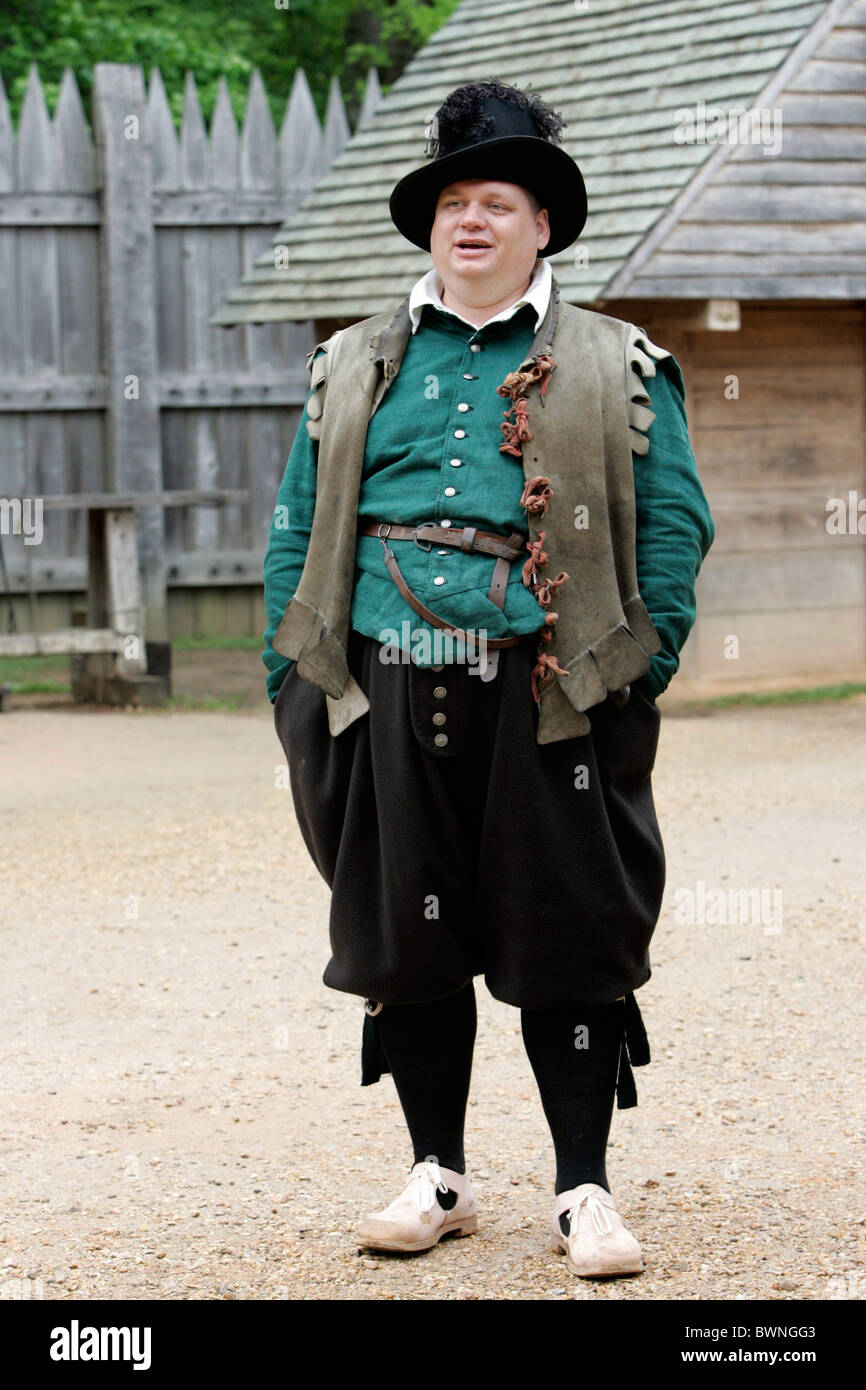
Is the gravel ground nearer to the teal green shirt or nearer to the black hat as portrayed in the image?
the teal green shirt

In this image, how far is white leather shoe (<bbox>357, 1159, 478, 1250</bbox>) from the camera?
2.97 m

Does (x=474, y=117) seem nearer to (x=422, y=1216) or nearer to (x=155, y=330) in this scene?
(x=422, y=1216)

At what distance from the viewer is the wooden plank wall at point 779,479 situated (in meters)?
9.80

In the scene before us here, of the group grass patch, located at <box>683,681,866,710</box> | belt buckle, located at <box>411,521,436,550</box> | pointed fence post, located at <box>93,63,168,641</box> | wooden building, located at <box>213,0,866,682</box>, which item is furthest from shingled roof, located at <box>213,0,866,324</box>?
belt buckle, located at <box>411,521,436,550</box>

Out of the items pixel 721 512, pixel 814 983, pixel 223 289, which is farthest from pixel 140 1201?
pixel 223 289

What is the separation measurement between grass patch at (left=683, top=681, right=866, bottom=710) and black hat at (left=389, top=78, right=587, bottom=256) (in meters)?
6.70

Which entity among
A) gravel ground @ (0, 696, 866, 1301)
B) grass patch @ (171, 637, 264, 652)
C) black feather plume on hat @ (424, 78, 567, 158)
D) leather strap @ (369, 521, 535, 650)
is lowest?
gravel ground @ (0, 696, 866, 1301)

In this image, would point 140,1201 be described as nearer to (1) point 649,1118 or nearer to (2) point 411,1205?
(2) point 411,1205

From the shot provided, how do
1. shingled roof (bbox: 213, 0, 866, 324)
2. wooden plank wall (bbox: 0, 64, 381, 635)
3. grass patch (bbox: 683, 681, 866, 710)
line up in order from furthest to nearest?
wooden plank wall (bbox: 0, 64, 381, 635) < grass patch (bbox: 683, 681, 866, 710) < shingled roof (bbox: 213, 0, 866, 324)

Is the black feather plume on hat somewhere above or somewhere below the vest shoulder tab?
above

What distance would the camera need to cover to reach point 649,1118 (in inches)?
147

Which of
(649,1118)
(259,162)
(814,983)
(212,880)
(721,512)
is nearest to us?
(649,1118)

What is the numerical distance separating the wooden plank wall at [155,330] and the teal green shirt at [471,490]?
8.43 metres

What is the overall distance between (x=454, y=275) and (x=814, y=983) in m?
2.46
